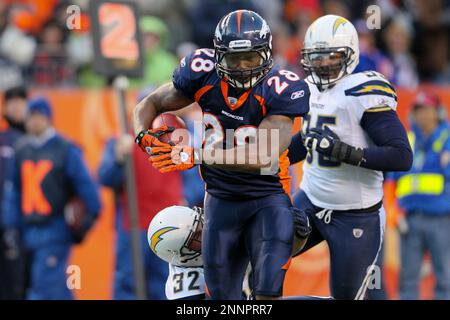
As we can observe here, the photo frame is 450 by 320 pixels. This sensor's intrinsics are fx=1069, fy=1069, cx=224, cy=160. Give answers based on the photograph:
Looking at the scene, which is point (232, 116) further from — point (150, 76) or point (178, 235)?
point (150, 76)

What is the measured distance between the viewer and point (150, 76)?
11.4 m

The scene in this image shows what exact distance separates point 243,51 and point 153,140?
73 cm

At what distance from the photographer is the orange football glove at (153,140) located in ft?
20.1

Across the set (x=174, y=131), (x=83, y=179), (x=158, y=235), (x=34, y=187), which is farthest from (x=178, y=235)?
(x=34, y=187)

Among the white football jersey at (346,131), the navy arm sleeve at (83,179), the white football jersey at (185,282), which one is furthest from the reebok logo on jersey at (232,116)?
the navy arm sleeve at (83,179)

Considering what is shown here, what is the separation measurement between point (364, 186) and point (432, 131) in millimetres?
3446

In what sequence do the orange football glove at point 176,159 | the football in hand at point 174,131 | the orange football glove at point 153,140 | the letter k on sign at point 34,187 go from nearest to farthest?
the orange football glove at point 176,159 < the orange football glove at point 153,140 < the football in hand at point 174,131 < the letter k on sign at point 34,187

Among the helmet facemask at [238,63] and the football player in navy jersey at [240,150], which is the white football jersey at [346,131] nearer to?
the football player in navy jersey at [240,150]

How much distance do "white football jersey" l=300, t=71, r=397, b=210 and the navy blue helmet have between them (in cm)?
87

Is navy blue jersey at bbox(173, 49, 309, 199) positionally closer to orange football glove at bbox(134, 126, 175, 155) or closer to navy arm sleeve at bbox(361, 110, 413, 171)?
orange football glove at bbox(134, 126, 175, 155)

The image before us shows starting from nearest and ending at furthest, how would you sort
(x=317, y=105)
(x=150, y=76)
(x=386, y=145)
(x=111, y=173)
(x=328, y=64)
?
(x=386, y=145) → (x=328, y=64) → (x=317, y=105) → (x=111, y=173) → (x=150, y=76)

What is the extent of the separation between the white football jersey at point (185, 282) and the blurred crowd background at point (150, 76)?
1.42 meters

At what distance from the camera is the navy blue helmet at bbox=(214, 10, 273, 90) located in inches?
242
